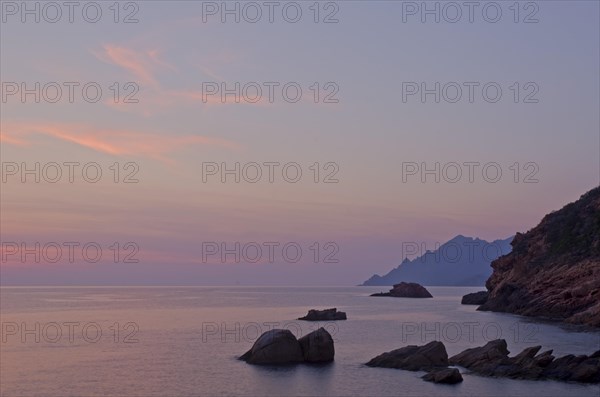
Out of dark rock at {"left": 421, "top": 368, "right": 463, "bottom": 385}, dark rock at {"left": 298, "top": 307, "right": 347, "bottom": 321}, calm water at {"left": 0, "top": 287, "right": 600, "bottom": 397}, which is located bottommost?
dark rock at {"left": 298, "top": 307, "right": 347, "bottom": 321}

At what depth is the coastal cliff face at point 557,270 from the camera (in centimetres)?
11975

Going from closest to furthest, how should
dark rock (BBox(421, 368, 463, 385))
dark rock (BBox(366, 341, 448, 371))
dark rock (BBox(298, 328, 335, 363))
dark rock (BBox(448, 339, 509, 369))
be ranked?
dark rock (BBox(421, 368, 463, 385))
dark rock (BBox(448, 339, 509, 369))
dark rock (BBox(366, 341, 448, 371))
dark rock (BBox(298, 328, 335, 363))

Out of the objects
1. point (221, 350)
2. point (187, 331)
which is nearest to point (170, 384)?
point (221, 350)

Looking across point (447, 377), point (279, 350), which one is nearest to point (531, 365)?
point (447, 377)

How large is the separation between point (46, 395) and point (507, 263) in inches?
5279

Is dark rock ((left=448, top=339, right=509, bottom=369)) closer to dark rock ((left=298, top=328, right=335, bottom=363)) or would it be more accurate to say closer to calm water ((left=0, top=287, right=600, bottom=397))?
calm water ((left=0, top=287, right=600, bottom=397))

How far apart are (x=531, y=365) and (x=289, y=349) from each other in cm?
2306

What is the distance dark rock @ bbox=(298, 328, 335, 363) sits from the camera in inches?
2704

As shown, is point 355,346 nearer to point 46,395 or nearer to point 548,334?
point 548,334

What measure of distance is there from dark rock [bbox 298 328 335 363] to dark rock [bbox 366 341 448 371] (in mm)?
7170

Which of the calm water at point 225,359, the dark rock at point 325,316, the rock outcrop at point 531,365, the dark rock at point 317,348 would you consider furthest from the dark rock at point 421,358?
the dark rock at point 325,316

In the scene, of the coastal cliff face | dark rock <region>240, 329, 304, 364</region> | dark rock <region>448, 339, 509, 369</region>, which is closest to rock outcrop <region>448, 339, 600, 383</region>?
dark rock <region>448, 339, 509, 369</region>

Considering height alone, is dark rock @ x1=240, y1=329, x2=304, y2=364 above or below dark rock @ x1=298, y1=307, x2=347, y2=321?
above

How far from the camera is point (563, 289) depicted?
429 feet
